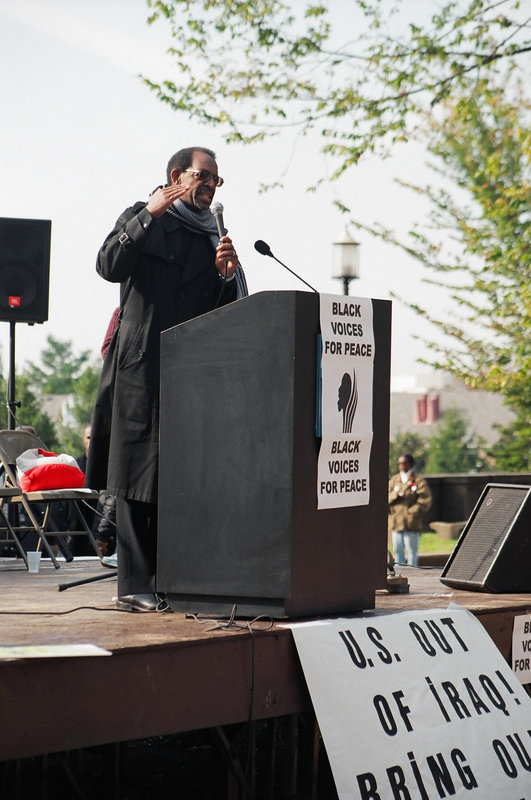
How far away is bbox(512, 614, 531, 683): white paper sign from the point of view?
450 centimetres

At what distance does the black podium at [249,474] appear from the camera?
3590 millimetres

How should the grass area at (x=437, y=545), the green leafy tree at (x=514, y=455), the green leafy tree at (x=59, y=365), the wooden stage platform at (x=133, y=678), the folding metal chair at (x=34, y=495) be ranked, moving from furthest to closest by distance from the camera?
1. the green leafy tree at (x=59, y=365)
2. the green leafy tree at (x=514, y=455)
3. the grass area at (x=437, y=545)
4. the folding metal chair at (x=34, y=495)
5. the wooden stage platform at (x=133, y=678)

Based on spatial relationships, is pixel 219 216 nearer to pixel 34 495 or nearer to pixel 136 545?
pixel 136 545

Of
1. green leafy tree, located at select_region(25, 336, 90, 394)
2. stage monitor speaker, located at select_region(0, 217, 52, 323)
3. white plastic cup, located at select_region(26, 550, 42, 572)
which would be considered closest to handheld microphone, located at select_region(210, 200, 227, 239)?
white plastic cup, located at select_region(26, 550, 42, 572)

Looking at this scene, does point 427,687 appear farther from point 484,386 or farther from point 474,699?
point 484,386

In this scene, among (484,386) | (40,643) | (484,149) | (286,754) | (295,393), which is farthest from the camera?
(484,149)

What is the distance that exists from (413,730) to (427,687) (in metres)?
0.19

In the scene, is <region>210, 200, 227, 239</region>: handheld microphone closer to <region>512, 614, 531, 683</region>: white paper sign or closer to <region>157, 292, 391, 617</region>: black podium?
<region>157, 292, 391, 617</region>: black podium

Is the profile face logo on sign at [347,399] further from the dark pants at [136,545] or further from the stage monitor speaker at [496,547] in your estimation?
the stage monitor speaker at [496,547]

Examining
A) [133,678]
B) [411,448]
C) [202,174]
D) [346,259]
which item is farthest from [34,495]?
[411,448]

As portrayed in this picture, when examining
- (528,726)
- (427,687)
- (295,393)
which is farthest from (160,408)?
(528,726)

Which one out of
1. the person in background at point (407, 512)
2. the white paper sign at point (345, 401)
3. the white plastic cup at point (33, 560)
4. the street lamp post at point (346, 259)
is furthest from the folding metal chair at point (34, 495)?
the person in background at point (407, 512)

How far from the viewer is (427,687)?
3.80m

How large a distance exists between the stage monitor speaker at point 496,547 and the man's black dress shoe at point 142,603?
65.4 inches
